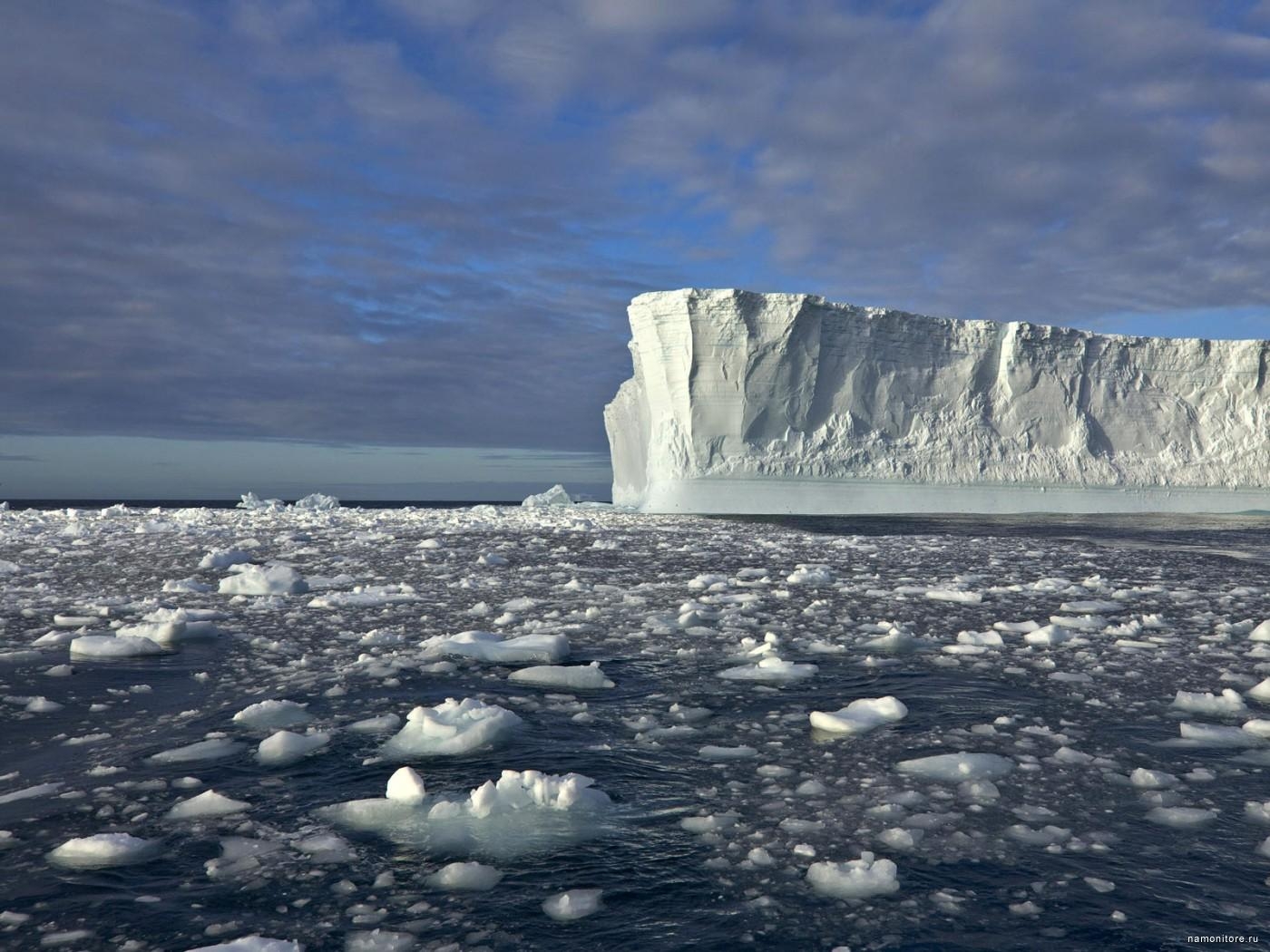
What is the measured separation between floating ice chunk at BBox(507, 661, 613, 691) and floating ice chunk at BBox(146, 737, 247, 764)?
1426 mm

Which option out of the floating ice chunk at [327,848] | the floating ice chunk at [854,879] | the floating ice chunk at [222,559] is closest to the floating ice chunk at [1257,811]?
the floating ice chunk at [854,879]

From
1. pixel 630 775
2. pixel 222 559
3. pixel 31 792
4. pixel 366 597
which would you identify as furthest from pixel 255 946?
pixel 222 559

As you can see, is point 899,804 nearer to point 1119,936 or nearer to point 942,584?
point 1119,936

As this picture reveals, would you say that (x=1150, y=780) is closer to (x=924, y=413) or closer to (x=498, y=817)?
(x=498, y=817)

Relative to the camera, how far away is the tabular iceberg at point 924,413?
86.6 feet

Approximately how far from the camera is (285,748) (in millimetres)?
3002

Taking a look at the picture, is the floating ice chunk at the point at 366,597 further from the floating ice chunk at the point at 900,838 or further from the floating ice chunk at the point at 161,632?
the floating ice chunk at the point at 900,838

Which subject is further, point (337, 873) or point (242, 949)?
point (337, 873)

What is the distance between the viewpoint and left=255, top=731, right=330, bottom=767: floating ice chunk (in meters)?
2.96

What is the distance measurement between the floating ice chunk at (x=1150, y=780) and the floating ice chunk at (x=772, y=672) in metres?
1.64

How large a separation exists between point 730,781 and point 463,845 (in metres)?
0.91

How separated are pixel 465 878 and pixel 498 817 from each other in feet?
1.25

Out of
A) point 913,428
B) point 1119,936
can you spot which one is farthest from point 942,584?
point 913,428

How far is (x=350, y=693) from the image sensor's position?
12.8ft
